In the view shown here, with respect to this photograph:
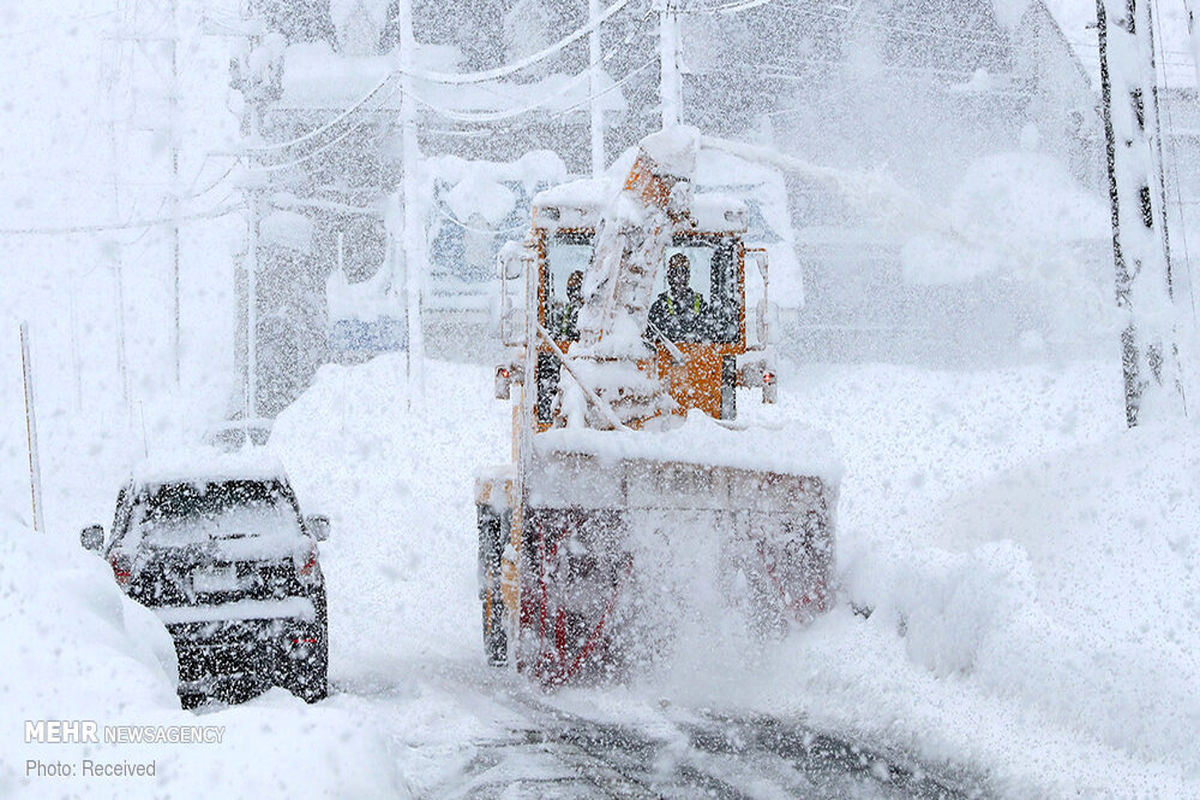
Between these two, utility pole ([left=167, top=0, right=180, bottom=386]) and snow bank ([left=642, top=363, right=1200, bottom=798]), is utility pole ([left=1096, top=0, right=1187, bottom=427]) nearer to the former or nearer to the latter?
snow bank ([left=642, top=363, right=1200, bottom=798])

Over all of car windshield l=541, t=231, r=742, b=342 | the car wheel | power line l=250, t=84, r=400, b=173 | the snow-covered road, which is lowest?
the snow-covered road

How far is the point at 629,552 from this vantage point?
1003cm

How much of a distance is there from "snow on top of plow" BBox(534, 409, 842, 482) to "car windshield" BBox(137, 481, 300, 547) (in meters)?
1.70

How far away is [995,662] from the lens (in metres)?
8.57

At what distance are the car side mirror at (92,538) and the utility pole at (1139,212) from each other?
7.83 metres

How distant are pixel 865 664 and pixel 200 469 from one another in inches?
168

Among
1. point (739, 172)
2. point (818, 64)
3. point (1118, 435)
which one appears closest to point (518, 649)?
point (1118, 435)

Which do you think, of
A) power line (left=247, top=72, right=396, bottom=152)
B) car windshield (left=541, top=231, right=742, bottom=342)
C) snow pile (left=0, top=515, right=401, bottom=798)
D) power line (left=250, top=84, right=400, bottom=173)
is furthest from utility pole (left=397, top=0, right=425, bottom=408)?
snow pile (left=0, top=515, right=401, bottom=798)

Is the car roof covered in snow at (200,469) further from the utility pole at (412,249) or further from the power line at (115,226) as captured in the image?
the power line at (115,226)

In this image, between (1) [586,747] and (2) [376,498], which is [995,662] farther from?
(2) [376,498]

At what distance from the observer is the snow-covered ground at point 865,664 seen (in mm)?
5324

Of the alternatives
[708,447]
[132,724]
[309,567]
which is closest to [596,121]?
[708,447]

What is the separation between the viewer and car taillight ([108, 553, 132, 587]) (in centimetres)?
959

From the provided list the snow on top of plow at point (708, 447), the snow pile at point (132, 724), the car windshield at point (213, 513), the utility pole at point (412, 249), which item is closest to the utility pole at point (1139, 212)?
the snow on top of plow at point (708, 447)
